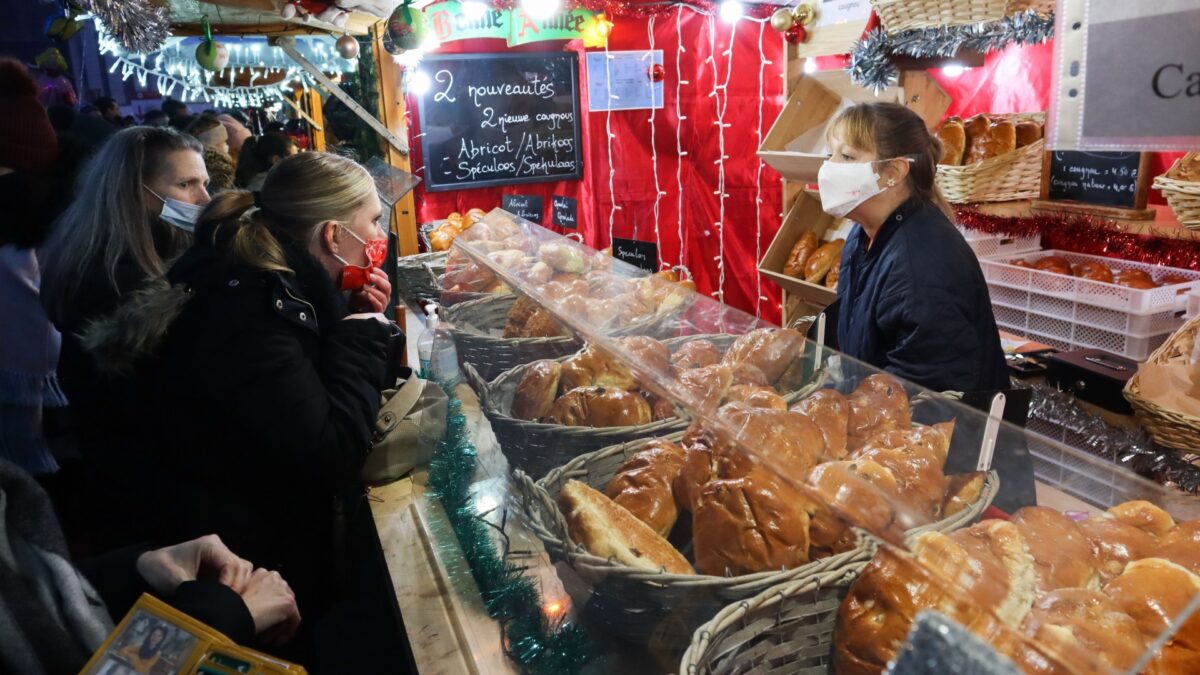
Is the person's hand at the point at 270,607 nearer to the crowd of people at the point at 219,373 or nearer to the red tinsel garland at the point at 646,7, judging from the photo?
the crowd of people at the point at 219,373

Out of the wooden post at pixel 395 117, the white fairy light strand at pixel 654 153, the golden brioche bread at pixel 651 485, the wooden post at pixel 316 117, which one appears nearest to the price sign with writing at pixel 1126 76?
the golden brioche bread at pixel 651 485

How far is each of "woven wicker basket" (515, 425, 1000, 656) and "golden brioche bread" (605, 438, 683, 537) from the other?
0.38ft

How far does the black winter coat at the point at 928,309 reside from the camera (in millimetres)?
2170

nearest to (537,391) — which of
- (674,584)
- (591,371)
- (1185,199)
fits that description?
(591,371)

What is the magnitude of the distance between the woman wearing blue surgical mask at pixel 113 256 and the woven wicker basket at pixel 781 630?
1.52 metres

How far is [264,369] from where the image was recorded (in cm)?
170

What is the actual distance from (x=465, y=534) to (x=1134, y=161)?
106 inches

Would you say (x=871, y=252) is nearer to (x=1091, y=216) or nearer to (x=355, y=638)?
(x=1091, y=216)

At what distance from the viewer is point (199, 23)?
130 inches

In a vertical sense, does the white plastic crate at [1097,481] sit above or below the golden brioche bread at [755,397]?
below

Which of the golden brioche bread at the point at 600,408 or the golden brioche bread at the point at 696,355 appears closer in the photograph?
the golden brioche bread at the point at 600,408

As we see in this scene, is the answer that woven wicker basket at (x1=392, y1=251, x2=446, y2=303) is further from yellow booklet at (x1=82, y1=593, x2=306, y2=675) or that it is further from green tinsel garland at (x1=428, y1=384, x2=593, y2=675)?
yellow booklet at (x1=82, y1=593, x2=306, y2=675)

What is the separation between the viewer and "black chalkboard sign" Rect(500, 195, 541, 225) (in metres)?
4.18

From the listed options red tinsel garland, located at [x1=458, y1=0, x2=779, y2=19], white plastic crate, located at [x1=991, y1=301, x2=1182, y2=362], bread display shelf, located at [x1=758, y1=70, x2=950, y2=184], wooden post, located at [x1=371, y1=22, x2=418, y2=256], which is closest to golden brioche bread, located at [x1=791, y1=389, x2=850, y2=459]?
white plastic crate, located at [x1=991, y1=301, x2=1182, y2=362]
